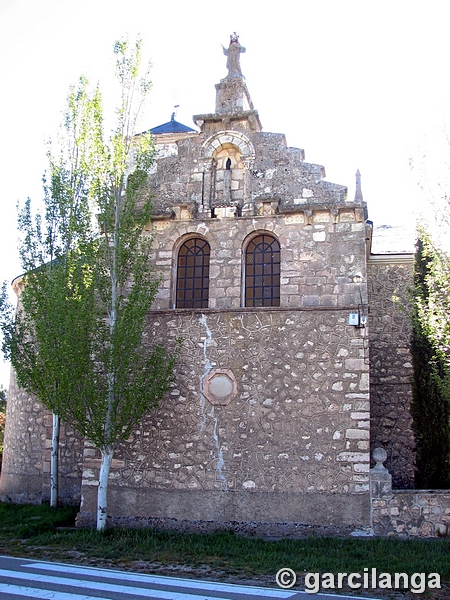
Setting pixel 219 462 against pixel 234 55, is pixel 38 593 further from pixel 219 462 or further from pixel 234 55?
pixel 234 55

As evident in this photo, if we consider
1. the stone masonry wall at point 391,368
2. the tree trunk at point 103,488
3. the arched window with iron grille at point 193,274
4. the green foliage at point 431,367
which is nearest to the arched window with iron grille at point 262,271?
the arched window with iron grille at point 193,274

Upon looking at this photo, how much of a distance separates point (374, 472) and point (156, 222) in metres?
6.55

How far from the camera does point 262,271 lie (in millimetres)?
12000

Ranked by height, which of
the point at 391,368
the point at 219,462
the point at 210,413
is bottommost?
the point at 219,462

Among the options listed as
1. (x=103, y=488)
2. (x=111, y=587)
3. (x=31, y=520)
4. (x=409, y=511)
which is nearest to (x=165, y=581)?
(x=111, y=587)

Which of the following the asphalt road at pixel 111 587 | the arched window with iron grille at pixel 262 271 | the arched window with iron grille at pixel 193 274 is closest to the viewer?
the asphalt road at pixel 111 587

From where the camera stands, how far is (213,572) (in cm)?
797

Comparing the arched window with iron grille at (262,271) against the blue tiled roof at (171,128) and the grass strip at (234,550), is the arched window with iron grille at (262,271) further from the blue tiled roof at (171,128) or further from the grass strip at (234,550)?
the blue tiled roof at (171,128)

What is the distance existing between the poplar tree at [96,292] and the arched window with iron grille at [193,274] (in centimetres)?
64

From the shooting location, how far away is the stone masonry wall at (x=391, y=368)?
43.9 ft

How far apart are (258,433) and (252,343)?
1.68 meters

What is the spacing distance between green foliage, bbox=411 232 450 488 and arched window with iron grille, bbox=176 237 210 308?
4.26 meters

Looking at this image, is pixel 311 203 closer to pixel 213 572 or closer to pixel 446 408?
pixel 446 408

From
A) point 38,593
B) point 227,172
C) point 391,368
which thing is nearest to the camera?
point 38,593
